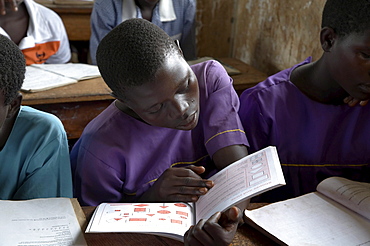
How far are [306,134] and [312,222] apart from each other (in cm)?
42

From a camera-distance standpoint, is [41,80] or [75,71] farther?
[75,71]

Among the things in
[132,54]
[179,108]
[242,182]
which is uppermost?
[132,54]

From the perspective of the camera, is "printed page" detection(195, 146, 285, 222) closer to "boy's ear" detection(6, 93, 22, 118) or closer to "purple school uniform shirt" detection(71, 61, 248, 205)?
"purple school uniform shirt" detection(71, 61, 248, 205)

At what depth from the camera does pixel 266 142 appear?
4.55 feet

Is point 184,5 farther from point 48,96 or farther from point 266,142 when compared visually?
point 266,142

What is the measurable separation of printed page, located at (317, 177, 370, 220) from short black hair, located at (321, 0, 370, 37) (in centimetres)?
37

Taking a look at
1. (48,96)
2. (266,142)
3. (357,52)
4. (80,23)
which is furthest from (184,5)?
(357,52)

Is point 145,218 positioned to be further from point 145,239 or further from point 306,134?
point 306,134

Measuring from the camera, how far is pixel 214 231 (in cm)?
90

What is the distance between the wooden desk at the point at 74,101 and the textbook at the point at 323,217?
1.18m

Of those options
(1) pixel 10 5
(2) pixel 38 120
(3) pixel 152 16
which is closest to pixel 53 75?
(1) pixel 10 5

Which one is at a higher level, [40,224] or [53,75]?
[40,224]

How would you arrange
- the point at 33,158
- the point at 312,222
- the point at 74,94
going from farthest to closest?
the point at 74,94, the point at 33,158, the point at 312,222

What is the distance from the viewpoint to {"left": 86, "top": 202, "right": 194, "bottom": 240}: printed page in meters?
0.94
